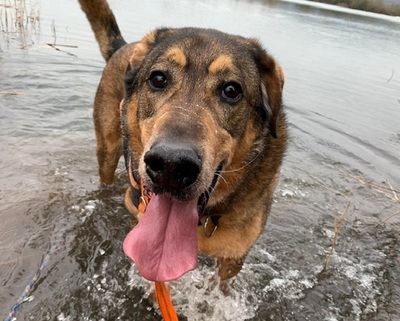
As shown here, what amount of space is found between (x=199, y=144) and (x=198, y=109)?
1.41 feet

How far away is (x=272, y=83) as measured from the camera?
326 centimetres

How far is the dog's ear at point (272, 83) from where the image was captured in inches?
126

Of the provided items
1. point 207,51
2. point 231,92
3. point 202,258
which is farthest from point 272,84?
point 202,258

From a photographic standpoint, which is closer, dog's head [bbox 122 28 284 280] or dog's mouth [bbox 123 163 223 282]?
dog's head [bbox 122 28 284 280]

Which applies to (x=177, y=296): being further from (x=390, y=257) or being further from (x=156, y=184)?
(x=390, y=257)

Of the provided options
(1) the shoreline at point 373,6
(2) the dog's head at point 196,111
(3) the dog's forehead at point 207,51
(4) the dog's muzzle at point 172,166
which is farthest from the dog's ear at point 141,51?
(1) the shoreline at point 373,6

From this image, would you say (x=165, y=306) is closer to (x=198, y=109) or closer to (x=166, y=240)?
(x=166, y=240)

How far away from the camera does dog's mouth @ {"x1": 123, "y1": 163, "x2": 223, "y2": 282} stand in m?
2.65

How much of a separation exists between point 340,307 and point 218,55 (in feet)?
9.67

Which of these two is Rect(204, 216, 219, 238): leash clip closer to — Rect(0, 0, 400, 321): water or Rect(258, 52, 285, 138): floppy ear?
Rect(258, 52, 285, 138): floppy ear

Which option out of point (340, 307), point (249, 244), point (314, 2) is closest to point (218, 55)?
A: point (249, 244)

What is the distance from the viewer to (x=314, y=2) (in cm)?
6069

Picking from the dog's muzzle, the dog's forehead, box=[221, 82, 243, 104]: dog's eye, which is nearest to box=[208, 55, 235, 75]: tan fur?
the dog's forehead

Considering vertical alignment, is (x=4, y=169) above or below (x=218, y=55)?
below
